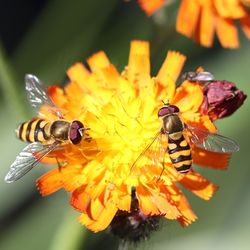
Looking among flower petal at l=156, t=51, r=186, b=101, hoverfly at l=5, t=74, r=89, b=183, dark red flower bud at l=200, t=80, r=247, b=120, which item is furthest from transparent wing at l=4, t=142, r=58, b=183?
dark red flower bud at l=200, t=80, r=247, b=120

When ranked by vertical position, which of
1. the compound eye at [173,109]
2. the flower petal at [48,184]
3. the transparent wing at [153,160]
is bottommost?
the transparent wing at [153,160]

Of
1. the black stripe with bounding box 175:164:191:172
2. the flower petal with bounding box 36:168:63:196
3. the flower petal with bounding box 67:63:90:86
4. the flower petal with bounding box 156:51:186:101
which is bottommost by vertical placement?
the black stripe with bounding box 175:164:191:172

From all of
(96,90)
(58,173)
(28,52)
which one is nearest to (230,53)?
(28,52)

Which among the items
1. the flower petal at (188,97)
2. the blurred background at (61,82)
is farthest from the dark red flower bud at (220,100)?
the blurred background at (61,82)

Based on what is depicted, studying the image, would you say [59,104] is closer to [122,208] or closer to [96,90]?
[96,90]

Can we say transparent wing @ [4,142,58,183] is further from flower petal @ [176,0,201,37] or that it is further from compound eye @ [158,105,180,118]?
flower petal @ [176,0,201,37]

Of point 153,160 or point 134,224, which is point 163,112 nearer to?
point 153,160

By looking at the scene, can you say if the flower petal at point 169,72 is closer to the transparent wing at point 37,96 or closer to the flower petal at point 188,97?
the flower petal at point 188,97
